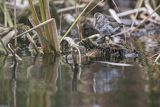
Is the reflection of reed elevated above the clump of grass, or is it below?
below

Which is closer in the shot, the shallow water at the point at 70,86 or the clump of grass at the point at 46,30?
the shallow water at the point at 70,86

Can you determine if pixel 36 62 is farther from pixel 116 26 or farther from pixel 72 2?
pixel 72 2

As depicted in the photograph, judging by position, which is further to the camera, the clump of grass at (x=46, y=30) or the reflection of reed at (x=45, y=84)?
the clump of grass at (x=46, y=30)

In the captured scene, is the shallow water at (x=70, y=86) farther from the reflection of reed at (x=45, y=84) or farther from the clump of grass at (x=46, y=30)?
the clump of grass at (x=46, y=30)

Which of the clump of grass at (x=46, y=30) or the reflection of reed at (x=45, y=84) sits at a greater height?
the clump of grass at (x=46, y=30)

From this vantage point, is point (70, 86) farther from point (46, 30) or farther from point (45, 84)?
point (46, 30)

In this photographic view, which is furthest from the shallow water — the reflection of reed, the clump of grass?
the clump of grass

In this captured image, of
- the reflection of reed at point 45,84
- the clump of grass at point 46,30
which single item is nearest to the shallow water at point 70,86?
the reflection of reed at point 45,84

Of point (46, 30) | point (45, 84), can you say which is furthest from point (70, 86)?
point (46, 30)

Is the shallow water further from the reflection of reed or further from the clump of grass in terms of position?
the clump of grass
